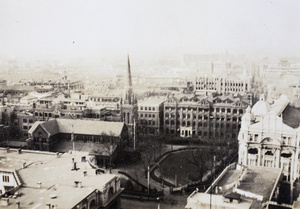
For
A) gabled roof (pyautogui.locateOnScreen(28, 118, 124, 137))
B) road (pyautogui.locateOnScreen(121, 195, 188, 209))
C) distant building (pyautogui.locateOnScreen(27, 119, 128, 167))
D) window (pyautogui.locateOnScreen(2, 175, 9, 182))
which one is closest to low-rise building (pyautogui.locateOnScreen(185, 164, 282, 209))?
road (pyautogui.locateOnScreen(121, 195, 188, 209))

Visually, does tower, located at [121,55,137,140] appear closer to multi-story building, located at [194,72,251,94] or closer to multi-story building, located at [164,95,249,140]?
multi-story building, located at [164,95,249,140]

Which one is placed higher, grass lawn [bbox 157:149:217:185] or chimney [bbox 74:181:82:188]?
chimney [bbox 74:181:82:188]

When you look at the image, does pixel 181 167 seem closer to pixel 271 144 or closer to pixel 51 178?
pixel 271 144

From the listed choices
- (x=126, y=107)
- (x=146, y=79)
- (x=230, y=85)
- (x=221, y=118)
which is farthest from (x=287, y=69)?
(x=126, y=107)

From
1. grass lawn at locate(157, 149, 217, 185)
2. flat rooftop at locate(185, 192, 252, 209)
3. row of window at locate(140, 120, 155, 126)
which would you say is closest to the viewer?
flat rooftop at locate(185, 192, 252, 209)

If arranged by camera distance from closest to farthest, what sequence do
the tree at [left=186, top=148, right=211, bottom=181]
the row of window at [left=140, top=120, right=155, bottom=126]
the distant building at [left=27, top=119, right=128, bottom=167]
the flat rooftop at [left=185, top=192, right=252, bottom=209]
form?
1. the flat rooftop at [left=185, top=192, right=252, bottom=209]
2. the tree at [left=186, top=148, right=211, bottom=181]
3. the distant building at [left=27, top=119, right=128, bottom=167]
4. the row of window at [left=140, top=120, right=155, bottom=126]

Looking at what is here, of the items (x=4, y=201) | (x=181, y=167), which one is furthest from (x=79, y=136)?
(x=4, y=201)
